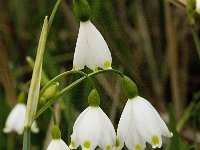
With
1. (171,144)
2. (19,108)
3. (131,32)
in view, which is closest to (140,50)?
(131,32)

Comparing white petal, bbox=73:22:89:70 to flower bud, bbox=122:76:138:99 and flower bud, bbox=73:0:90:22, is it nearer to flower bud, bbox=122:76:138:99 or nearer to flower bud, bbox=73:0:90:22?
flower bud, bbox=73:0:90:22

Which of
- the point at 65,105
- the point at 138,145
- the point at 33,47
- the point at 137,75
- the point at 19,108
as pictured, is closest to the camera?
the point at 138,145

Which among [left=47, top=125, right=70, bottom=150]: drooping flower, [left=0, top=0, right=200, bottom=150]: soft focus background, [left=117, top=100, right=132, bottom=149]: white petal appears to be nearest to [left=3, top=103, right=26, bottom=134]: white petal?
[left=0, top=0, right=200, bottom=150]: soft focus background

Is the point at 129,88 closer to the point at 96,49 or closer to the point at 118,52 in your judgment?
the point at 96,49

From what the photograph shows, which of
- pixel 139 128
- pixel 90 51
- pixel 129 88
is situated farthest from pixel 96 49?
pixel 139 128

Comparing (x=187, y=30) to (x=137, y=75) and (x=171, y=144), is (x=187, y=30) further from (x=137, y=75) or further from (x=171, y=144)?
(x=171, y=144)

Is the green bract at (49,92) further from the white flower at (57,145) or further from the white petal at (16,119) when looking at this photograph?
the white petal at (16,119)

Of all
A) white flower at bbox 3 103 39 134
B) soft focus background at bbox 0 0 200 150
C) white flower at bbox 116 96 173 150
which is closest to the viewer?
white flower at bbox 116 96 173 150
